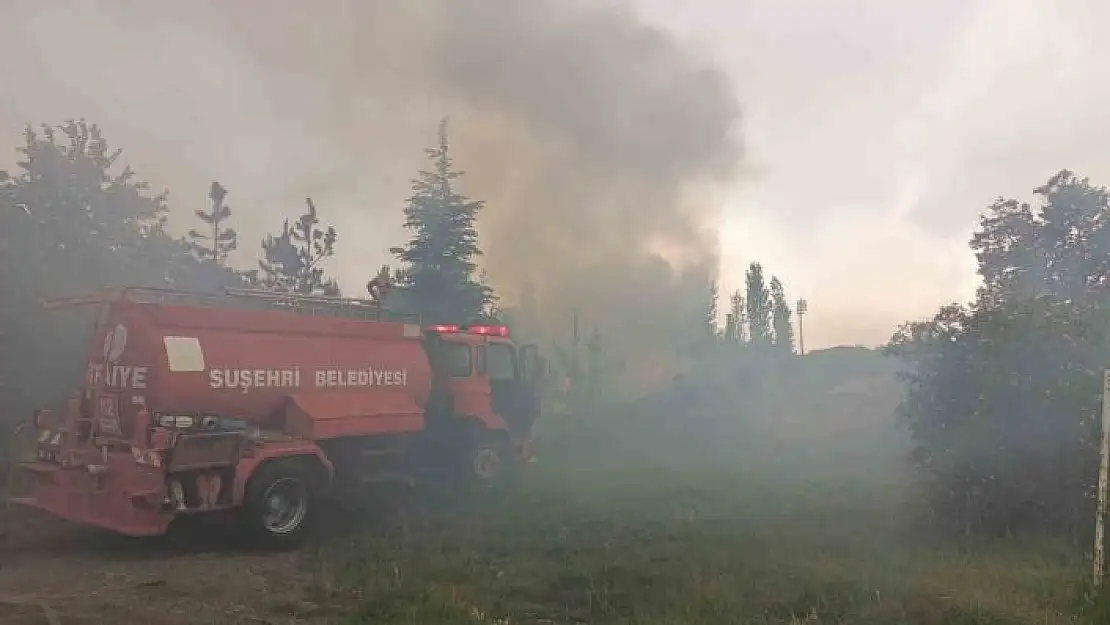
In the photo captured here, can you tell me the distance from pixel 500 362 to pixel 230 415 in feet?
18.9

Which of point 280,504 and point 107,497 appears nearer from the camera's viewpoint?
point 107,497

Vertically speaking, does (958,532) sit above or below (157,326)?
below

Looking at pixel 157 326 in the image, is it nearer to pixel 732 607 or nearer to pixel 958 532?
pixel 732 607

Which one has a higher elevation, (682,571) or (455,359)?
(455,359)

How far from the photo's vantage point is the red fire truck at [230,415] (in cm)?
970

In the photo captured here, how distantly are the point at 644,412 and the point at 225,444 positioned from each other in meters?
24.4

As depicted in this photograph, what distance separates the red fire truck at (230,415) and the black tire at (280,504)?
0.05ft

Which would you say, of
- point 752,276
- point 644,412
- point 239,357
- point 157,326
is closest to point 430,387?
point 239,357

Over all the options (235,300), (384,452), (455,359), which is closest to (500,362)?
(455,359)

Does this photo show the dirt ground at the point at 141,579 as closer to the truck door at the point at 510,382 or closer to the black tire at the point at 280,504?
the black tire at the point at 280,504

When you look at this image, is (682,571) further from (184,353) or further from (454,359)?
(454,359)

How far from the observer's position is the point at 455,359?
14.6 metres

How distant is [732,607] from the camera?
709cm

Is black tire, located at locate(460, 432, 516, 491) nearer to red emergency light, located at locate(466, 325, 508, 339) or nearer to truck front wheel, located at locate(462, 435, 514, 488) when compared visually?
truck front wheel, located at locate(462, 435, 514, 488)
